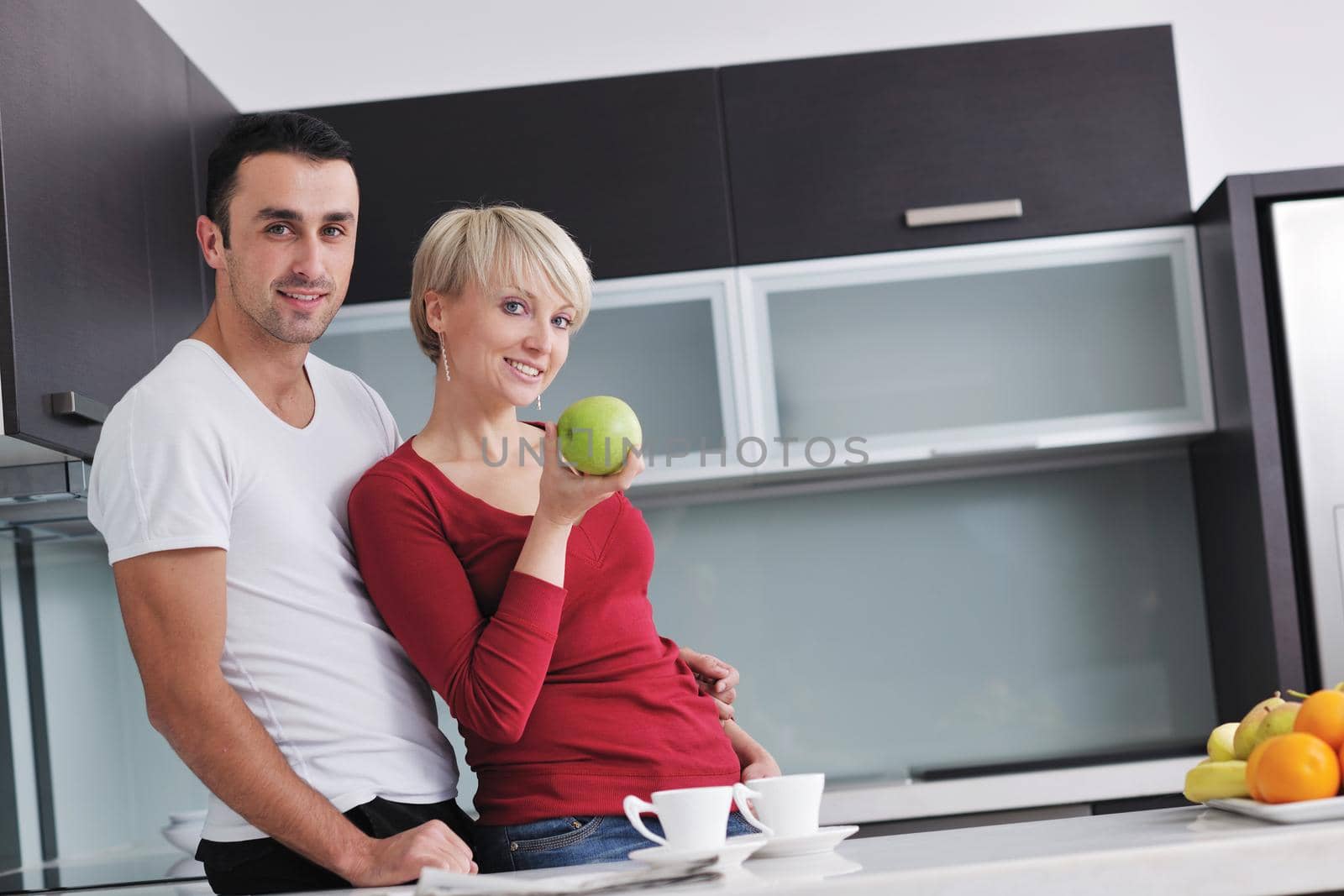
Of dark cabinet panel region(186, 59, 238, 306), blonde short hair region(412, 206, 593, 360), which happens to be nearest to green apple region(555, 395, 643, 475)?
blonde short hair region(412, 206, 593, 360)

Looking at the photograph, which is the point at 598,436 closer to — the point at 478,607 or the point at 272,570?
the point at 478,607

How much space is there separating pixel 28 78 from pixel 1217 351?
206 centimetres

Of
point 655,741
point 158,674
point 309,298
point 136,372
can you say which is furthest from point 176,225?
point 655,741

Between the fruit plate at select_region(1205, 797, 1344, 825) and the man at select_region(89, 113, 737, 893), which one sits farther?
the man at select_region(89, 113, 737, 893)

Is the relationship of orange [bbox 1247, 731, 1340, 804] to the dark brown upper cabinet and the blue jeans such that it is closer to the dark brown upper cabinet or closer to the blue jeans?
the blue jeans

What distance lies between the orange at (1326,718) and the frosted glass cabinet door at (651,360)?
5.00 feet

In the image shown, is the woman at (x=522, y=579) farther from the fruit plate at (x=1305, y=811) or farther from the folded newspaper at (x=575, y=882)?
the fruit plate at (x=1305, y=811)

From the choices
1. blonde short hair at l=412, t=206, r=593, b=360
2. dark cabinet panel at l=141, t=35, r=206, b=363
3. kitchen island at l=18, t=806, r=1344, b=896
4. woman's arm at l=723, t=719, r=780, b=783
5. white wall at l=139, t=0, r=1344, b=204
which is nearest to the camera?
kitchen island at l=18, t=806, r=1344, b=896

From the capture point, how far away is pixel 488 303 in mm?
1386

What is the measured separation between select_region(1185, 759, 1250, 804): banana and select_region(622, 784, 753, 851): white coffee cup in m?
0.43

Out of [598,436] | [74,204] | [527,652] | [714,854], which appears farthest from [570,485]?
[74,204]

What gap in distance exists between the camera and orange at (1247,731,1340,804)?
100 cm

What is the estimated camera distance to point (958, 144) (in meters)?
2.51

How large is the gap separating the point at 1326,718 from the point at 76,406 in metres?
1.51
